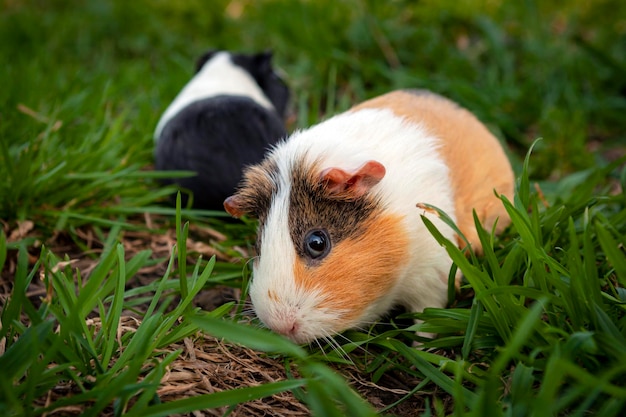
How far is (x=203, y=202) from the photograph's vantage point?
3914 mm

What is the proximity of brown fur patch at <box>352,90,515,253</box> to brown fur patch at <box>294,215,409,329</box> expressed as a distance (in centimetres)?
49

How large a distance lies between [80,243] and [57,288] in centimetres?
129

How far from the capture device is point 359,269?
2.45 m

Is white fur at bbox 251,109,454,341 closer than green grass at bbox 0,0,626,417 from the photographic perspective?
No

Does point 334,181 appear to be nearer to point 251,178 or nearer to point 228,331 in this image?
point 251,178

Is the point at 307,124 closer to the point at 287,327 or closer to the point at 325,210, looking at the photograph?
the point at 325,210

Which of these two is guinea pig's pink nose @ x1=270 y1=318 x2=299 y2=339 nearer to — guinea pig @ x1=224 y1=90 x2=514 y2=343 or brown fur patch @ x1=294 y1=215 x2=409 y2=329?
guinea pig @ x1=224 y1=90 x2=514 y2=343

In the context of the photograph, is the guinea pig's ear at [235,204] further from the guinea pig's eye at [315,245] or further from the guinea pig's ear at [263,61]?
→ the guinea pig's ear at [263,61]

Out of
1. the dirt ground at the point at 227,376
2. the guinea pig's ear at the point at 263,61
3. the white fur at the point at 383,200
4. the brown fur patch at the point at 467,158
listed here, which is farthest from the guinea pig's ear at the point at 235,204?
the guinea pig's ear at the point at 263,61

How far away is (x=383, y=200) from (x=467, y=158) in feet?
2.47

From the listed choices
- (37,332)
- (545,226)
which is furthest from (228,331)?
(545,226)

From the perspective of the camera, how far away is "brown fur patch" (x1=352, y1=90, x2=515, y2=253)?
2.98 meters

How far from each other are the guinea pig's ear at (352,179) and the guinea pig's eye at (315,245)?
7.4 inches

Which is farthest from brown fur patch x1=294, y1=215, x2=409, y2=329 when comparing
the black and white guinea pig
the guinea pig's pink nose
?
the black and white guinea pig
